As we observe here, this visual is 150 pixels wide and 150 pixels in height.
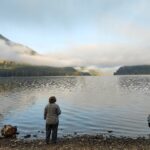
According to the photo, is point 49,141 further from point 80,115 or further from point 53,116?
point 80,115

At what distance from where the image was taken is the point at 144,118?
4594cm

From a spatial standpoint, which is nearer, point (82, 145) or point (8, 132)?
point (82, 145)

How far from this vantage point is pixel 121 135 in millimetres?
34500

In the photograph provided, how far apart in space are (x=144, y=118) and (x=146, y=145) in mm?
20463

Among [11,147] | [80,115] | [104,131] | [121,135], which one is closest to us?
[11,147]

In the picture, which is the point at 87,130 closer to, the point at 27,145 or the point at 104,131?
the point at 104,131

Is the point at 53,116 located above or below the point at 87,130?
above

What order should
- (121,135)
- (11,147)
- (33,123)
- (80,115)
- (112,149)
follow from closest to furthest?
(112,149)
(11,147)
(121,135)
(33,123)
(80,115)

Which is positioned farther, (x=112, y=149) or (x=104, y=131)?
(x=104, y=131)

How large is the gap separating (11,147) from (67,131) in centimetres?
1219

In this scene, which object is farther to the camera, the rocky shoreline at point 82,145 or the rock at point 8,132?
the rock at point 8,132

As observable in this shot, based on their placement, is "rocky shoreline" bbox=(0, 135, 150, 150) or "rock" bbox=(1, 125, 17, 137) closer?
"rocky shoreline" bbox=(0, 135, 150, 150)

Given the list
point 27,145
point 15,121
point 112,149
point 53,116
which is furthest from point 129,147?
point 15,121

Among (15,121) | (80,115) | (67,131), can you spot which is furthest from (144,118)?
(15,121)
